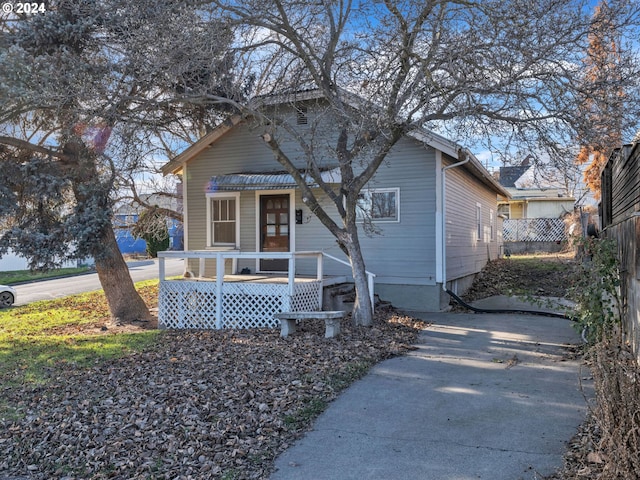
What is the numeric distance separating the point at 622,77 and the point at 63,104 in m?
9.35

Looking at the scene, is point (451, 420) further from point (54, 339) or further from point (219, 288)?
point (54, 339)

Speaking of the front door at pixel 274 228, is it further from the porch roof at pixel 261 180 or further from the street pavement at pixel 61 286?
the street pavement at pixel 61 286

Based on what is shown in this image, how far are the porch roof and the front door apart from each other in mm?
942

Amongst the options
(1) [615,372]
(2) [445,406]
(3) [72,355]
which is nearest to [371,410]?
(2) [445,406]

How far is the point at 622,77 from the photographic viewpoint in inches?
285

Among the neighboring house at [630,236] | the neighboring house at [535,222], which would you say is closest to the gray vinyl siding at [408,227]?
the neighboring house at [630,236]

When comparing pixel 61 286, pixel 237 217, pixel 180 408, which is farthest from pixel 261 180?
pixel 61 286

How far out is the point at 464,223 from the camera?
1357 centimetres

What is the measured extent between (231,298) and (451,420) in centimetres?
601

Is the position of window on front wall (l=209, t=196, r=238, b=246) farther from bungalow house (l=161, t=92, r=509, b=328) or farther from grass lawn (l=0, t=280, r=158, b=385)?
grass lawn (l=0, t=280, r=158, b=385)

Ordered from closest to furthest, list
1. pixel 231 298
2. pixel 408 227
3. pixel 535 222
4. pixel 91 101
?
1. pixel 91 101
2. pixel 231 298
3. pixel 408 227
4. pixel 535 222

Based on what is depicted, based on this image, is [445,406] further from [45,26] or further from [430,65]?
[45,26]

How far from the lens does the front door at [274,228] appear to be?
12781 mm

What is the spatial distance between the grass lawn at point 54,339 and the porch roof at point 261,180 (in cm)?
396
